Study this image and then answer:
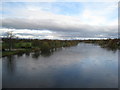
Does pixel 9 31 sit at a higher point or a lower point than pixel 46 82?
higher

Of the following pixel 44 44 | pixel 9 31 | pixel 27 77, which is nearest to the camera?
pixel 27 77

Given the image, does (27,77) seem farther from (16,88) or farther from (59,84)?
(59,84)

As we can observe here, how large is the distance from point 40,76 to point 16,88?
1734 millimetres

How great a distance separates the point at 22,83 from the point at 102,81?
4090mm

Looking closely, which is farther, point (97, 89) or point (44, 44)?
point (44, 44)

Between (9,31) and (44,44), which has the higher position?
(9,31)

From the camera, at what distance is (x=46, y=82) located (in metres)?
5.77

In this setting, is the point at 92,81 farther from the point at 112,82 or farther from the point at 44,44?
the point at 44,44

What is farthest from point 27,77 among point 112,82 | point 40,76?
point 112,82

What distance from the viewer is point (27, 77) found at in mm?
6555

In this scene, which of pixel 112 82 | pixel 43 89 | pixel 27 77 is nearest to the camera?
pixel 43 89

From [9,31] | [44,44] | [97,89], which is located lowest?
[97,89]

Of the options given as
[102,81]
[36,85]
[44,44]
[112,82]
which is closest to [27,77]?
[36,85]

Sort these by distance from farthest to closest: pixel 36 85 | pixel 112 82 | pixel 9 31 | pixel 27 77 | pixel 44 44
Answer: pixel 44 44 → pixel 9 31 → pixel 27 77 → pixel 112 82 → pixel 36 85
